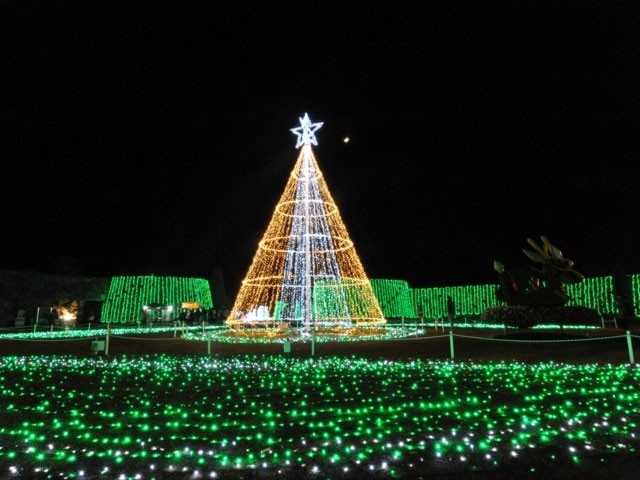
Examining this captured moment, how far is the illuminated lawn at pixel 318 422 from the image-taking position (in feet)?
13.4

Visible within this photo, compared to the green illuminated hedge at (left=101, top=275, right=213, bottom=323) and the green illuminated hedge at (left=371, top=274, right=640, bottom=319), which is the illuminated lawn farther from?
the green illuminated hedge at (left=101, top=275, right=213, bottom=323)

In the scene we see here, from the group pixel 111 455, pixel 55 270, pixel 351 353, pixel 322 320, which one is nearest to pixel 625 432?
pixel 111 455

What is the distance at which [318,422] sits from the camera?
5473mm

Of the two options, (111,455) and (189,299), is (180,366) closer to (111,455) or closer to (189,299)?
(111,455)

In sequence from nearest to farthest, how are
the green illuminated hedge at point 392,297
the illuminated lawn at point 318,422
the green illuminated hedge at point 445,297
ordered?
the illuminated lawn at point 318,422 < the green illuminated hedge at point 445,297 < the green illuminated hedge at point 392,297

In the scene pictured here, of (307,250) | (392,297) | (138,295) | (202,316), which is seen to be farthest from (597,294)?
(138,295)

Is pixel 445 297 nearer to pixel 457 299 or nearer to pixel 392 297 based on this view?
pixel 457 299

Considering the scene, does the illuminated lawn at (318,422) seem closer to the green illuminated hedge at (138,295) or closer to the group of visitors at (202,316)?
the group of visitors at (202,316)

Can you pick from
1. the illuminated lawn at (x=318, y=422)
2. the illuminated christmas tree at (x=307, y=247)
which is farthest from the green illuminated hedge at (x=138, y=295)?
the illuminated lawn at (x=318, y=422)

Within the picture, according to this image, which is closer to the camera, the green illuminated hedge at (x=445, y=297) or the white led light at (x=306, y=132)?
the white led light at (x=306, y=132)

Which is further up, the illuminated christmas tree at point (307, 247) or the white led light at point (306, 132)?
the white led light at point (306, 132)

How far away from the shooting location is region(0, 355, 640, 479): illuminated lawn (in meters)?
4.07

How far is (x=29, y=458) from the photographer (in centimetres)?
427

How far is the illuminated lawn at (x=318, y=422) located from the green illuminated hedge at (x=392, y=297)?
29.7 meters
